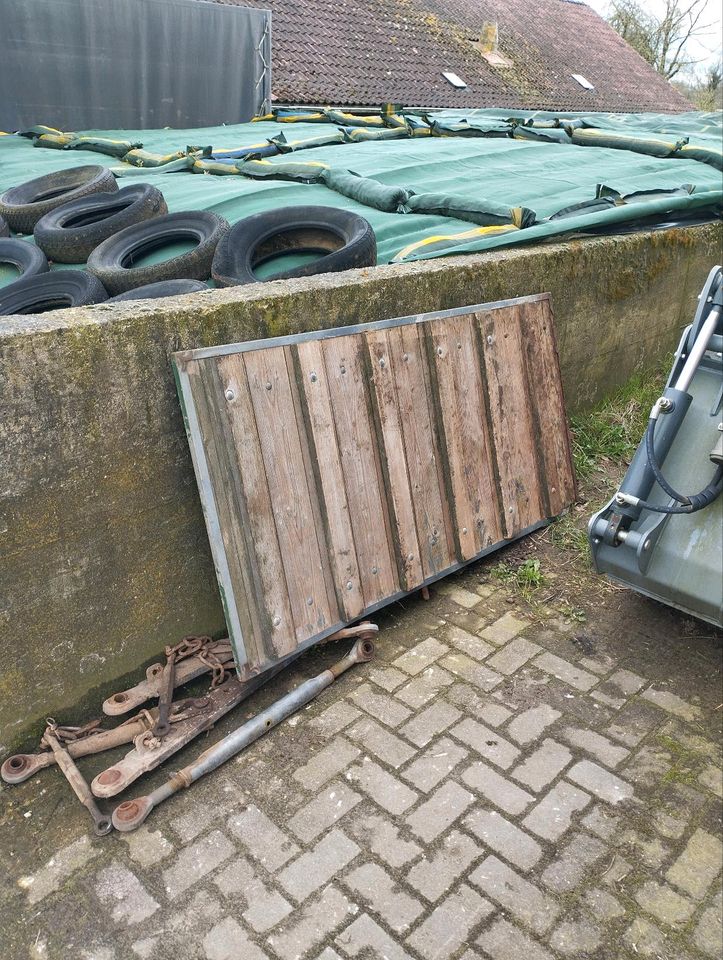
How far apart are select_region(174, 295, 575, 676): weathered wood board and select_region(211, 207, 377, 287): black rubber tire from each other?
2.09 ft

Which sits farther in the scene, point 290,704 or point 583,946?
point 290,704

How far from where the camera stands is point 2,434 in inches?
103

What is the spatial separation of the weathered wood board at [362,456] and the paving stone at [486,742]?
73cm

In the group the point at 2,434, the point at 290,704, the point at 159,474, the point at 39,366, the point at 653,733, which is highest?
the point at 39,366

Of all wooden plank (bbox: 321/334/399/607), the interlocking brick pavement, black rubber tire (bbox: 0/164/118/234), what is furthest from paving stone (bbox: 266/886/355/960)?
black rubber tire (bbox: 0/164/118/234)

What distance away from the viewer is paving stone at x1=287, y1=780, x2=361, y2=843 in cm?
269

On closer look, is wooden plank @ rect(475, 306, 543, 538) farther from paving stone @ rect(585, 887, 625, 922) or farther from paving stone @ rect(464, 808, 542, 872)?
paving stone @ rect(585, 887, 625, 922)

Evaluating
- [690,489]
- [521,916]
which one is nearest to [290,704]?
[521,916]

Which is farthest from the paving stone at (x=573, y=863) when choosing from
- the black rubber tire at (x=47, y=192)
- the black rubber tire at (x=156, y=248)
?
the black rubber tire at (x=47, y=192)

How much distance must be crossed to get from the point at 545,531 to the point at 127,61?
829 centimetres

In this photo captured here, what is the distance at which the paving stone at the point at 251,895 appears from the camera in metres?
2.40

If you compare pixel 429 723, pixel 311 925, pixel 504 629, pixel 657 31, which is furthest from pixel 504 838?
pixel 657 31

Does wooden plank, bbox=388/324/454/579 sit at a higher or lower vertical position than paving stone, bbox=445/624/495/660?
higher

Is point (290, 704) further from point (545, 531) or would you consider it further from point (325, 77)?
point (325, 77)
